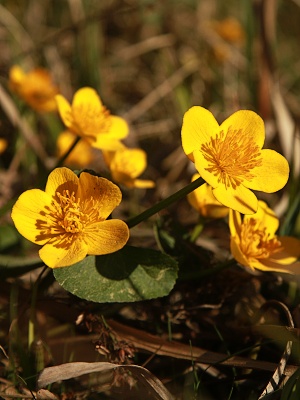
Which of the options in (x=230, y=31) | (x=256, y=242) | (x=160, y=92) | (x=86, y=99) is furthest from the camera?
(x=230, y=31)

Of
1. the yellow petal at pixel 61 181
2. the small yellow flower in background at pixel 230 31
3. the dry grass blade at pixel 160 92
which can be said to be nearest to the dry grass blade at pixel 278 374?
the yellow petal at pixel 61 181

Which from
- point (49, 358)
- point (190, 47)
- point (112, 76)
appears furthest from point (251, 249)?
point (190, 47)

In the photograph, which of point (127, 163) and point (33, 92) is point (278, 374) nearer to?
point (127, 163)

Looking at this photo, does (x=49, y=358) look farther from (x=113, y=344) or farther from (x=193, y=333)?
(x=193, y=333)

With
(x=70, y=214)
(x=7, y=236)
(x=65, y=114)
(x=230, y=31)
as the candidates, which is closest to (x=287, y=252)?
(x=70, y=214)

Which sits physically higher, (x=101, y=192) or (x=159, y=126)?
(x=101, y=192)

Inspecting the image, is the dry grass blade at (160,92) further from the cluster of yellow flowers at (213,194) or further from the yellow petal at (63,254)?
the yellow petal at (63,254)

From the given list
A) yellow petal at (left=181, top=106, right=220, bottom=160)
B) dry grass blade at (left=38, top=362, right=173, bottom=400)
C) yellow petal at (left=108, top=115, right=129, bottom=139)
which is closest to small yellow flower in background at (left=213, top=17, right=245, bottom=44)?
yellow petal at (left=108, top=115, right=129, bottom=139)
